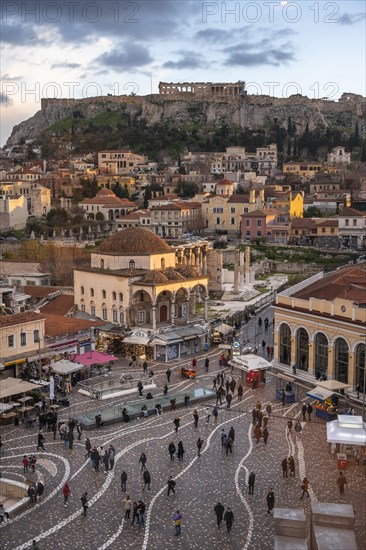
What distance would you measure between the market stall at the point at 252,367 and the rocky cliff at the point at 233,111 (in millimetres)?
139266

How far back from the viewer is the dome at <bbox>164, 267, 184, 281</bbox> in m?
45.3

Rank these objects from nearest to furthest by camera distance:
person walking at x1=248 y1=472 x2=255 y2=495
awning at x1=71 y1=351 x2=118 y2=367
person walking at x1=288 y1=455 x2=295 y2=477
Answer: person walking at x1=248 y1=472 x2=255 y2=495, person walking at x1=288 y1=455 x2=295 y2=477, awning at x1=71 y1=351 x2=118 y2=367

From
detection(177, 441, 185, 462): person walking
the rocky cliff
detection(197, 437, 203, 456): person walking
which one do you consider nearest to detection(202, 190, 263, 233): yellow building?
detection(197, 437, 203, 456): person walking

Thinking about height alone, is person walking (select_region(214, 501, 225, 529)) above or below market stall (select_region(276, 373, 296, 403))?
above

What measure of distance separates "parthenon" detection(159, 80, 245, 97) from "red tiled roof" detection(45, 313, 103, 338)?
15059 centimetres

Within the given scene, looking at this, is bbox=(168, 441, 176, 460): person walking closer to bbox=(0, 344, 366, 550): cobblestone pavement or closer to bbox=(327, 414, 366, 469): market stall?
bbox=(0, 344, 366, 550): cobblestone pavement

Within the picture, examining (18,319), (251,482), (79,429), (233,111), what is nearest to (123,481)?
(251,482)

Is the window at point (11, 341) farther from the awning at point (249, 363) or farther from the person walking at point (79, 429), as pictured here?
the awning at point (249, 363)

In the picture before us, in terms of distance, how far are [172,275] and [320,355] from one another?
1442cm

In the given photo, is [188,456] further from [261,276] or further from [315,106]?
[315,106]

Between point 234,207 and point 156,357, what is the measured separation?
61.4 meters

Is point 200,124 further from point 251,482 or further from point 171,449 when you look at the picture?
point 251,482

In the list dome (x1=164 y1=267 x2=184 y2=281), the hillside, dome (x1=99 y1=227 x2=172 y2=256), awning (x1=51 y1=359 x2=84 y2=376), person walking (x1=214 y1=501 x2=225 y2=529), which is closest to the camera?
person walking (x1=214 y1=501 x2=225 y2=529)

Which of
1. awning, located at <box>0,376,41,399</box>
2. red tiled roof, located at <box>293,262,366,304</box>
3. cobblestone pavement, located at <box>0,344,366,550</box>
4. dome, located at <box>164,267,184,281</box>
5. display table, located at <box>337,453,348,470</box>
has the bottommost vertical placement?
cobblestone pavement, located at <box>0,344,366,550</box>
